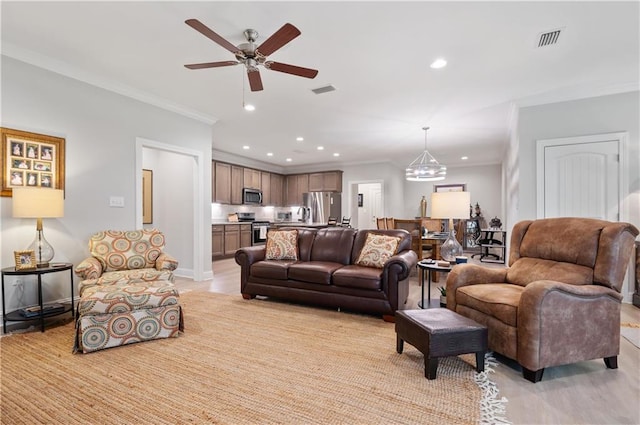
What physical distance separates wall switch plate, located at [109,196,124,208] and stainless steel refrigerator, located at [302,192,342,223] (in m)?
5.47

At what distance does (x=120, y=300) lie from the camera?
2463 mm

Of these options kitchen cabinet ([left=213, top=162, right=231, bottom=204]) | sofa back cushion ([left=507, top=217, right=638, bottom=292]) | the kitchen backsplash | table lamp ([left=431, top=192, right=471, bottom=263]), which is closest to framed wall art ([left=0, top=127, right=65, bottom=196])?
kitchen cabinet ([left=213, top=162, right=231, bottom=204])

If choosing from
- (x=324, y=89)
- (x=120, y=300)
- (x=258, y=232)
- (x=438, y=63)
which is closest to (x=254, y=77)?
(x=324, y=89)

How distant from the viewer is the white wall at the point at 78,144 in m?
2.94

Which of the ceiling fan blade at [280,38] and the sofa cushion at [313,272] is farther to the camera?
the sofa cushion at [313,272]

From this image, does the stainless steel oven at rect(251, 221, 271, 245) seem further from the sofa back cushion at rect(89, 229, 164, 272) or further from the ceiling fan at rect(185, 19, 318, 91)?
the ceiling fan at rect(185, 19, 318, 91)

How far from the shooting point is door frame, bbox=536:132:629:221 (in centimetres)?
360

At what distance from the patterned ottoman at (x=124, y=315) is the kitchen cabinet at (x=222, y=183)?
4.53 meters

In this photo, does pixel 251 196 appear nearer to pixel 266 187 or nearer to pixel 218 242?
pixel 266 187

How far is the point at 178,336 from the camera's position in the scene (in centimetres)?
269

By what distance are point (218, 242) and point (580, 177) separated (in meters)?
6.48

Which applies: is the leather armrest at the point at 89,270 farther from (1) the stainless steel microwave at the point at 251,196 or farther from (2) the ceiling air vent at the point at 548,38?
(1) the stainless steel microwave at the point at 251,196

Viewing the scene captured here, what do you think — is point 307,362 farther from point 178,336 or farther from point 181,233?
point 181,233

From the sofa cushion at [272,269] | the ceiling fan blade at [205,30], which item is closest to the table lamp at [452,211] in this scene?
the sofa cushion at [272,269]
